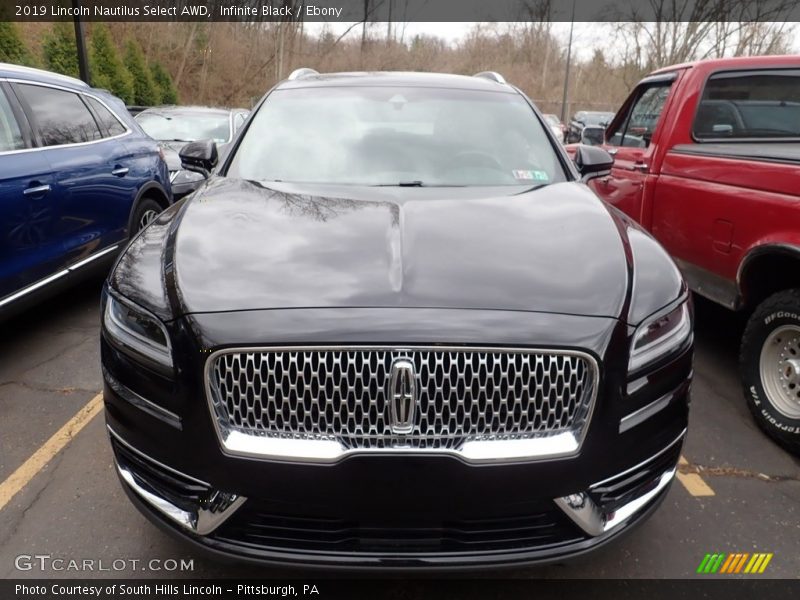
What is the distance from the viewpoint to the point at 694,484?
3.00 metres

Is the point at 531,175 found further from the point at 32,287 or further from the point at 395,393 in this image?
the point at 32,287

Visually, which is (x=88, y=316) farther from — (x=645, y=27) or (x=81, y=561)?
(x=645, y=27)

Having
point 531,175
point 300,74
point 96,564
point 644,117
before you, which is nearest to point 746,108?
point 644,117

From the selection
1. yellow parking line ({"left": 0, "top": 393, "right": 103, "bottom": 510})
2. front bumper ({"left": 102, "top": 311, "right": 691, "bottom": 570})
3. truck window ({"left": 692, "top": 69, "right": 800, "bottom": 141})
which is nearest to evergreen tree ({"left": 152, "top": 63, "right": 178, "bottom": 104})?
yellow parking line ({"left": 0, "top": 393, "right": 103, "bottom": 510})

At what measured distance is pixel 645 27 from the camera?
2338 centimetres

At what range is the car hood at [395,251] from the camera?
6.35ft

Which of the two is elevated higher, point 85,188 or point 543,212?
point 543,212

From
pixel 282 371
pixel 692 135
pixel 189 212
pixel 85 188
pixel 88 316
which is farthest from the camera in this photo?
pixel 88 316

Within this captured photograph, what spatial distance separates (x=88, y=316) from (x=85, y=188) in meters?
1.06

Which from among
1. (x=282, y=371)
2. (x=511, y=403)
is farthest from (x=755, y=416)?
(x=282, y=371)

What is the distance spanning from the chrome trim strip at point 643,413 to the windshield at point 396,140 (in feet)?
4.46

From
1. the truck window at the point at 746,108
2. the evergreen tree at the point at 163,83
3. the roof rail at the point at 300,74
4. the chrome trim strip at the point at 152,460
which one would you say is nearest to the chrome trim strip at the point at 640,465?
the chrome trim strip at the point at 152,460

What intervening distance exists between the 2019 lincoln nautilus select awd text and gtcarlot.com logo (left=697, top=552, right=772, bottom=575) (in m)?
0.56

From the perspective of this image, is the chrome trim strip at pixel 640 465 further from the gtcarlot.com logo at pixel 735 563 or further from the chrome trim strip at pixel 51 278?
the chrome trim strip at pixel 51 278
